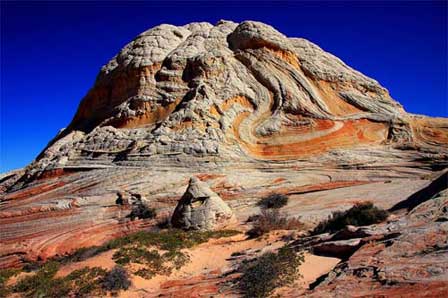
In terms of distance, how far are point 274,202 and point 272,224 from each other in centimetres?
351

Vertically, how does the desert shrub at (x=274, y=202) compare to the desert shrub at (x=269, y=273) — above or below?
above

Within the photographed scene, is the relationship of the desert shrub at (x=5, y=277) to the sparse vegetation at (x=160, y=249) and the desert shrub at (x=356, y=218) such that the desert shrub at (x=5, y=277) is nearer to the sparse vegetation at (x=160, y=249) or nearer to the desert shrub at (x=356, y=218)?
the sparse vegetation at (x=160, y=249)

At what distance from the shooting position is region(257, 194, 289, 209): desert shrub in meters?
18.9

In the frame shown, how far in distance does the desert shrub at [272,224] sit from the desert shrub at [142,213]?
16.1 ft

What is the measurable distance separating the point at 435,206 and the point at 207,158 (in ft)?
40.8

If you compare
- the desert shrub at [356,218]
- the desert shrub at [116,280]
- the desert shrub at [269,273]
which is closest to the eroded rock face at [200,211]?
the desert shrub at [356,218]

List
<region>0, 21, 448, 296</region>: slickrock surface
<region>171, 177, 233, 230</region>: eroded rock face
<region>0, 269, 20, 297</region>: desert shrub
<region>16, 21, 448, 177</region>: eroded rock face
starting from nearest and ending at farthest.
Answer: <region>0, 269, 20, 297</region>: desert shrub → <region>171, 177, 233, 230</region>: eroded rock face → <region>0, 21, 448, 296</region>: slickrock surface → <region>16, 21, 448, 177</region>: eroded rock face

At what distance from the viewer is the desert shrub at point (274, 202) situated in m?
18.9

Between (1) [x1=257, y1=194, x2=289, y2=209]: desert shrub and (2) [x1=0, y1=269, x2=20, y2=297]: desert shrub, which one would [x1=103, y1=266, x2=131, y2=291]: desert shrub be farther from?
(1) [x1=257, y1=194, x2=289, y2=209]: desert shrub

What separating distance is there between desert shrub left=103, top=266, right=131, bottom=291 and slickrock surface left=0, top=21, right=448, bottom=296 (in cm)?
539

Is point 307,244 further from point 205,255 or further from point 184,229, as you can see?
point 184,229

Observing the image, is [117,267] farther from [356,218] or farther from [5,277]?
[356,218]

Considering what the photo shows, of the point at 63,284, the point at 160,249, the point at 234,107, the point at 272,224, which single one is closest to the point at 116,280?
the point at 63,284

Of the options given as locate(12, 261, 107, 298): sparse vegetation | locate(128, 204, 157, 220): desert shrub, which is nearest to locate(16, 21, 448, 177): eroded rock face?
locate(128, 204, 157, 220): desert shrub
